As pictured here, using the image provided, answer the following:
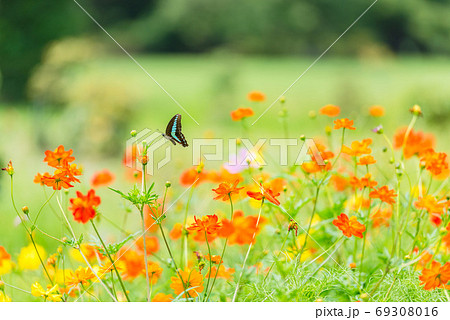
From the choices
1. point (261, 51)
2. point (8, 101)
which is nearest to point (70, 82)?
point (8, 101)

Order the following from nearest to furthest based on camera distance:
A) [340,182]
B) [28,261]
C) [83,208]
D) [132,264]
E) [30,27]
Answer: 1. [83,208]
2. [132,264]
3. [28,261]
4. [340,182]
5. [30,27]

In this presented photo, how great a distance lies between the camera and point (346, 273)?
100 centimetres

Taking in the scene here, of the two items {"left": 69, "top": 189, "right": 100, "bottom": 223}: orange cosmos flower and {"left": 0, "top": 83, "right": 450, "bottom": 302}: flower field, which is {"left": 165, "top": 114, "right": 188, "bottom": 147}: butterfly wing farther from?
{"left": 69, "top": 189, "right": 100, "bottom": 223}: orange cosmos flower

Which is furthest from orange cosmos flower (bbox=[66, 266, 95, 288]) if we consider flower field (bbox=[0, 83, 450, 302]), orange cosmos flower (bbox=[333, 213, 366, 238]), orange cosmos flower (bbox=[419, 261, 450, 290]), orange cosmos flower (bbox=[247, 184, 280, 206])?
orange cosmos flower (bbox=[419, 261, 450, 290])

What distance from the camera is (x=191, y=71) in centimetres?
1111

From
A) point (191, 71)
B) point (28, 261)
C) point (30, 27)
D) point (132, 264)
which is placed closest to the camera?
point (132, 264)

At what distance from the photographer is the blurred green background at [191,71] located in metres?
4.41

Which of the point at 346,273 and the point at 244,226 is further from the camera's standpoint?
the point at 244,226

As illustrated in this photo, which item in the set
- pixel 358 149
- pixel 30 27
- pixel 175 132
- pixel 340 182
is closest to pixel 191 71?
pixel 30 27

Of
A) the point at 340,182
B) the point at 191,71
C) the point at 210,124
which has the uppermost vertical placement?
the point at 191,71

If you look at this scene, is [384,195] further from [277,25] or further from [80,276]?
[277,25]
